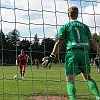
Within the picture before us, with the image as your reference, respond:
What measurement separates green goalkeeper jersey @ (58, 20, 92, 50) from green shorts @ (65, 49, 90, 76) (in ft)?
0.36

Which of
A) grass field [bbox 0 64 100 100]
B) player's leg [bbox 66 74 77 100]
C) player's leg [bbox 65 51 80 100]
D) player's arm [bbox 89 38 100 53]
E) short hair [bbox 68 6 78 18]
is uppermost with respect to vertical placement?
short hair [bbox 68 6 78 18]

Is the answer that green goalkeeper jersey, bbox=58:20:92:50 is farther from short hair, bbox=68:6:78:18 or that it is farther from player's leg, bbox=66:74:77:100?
player's leg, bbox=66:74:77:100

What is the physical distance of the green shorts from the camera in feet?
18.1

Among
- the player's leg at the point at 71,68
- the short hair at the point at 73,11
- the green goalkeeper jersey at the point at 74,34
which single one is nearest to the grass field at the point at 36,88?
the player's leg at the point at 71,68

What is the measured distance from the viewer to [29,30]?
18.4 ft

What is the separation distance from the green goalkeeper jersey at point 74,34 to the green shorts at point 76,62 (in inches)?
4.3

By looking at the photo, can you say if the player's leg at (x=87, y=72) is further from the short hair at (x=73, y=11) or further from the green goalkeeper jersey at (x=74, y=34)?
the short hair at (x=73, y=11)

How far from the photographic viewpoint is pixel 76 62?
5.54 metres

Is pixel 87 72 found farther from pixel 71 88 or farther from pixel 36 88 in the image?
pixel 36 88

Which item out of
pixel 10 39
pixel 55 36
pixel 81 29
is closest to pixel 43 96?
pixel 10 39

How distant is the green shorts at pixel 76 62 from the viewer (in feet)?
18.1

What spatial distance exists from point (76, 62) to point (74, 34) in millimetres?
496

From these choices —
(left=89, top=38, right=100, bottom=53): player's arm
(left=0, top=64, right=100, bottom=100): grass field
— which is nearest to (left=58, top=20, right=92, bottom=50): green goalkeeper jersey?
(left=89, top=38, right=100, bottom=53): player's arm

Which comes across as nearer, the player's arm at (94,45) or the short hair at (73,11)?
the short hair at (73,11)
